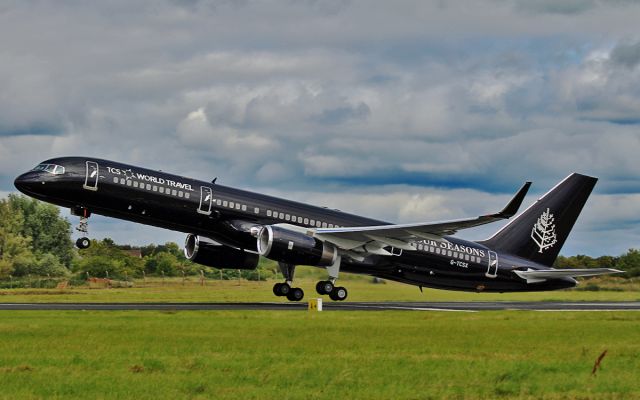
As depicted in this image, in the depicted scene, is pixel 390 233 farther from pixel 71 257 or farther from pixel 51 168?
pixel 71 257

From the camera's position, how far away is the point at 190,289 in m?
69.4

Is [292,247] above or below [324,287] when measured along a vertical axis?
above

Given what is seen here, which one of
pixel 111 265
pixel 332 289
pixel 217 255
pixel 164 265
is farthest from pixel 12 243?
pixel 332 289

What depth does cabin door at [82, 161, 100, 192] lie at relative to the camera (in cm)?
4459

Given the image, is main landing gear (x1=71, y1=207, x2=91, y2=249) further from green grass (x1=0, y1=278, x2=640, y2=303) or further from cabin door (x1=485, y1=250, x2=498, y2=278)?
cabin door (x1=485, y1=250, x2=498, y2=278)

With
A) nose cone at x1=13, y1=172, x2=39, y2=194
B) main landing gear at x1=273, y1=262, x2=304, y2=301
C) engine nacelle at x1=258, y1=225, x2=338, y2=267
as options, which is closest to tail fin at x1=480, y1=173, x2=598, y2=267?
main landing gear at x1=273, y1=262, x2=304, y2=301

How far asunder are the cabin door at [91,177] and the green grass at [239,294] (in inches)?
428

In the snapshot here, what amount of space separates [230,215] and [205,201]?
160 centimetres

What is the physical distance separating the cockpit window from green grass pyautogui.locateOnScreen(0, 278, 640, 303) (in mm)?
9782

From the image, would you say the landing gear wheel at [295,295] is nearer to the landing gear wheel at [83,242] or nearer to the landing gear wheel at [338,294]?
the landing gear wheel at [338,294]

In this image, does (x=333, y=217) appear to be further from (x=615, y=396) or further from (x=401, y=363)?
(x=615, y=396)

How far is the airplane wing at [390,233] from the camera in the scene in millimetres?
47009

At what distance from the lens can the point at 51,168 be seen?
148 feet

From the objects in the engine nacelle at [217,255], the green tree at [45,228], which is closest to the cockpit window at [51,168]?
the engine nacelle at [217,255]
